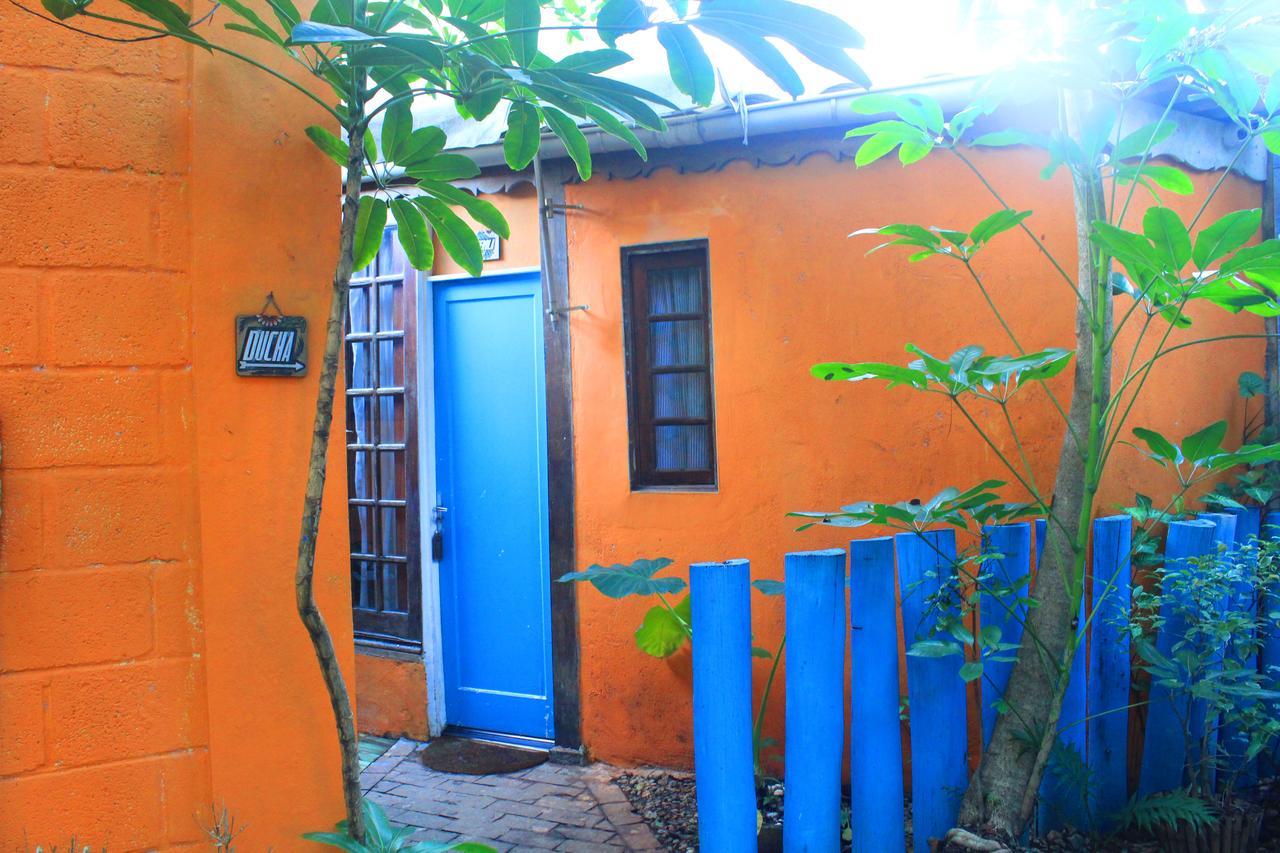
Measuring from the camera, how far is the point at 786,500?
4578 millimetres

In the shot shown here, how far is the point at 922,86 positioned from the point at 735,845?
293cm

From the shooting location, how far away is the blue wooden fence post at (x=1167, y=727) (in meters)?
3.49

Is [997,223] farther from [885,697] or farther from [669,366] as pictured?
[669,366]

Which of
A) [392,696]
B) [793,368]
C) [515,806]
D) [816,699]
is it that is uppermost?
[793,368]

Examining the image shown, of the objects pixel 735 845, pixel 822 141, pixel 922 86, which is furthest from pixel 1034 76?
pixel 735 845

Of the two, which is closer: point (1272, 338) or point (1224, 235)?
point (1224, 235)

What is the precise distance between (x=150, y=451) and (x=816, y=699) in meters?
2.02

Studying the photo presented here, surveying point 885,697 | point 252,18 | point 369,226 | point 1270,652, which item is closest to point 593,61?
point 252,18

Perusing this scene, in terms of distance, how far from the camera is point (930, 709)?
10.8 ft

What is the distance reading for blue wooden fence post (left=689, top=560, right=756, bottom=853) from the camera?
9.87ft

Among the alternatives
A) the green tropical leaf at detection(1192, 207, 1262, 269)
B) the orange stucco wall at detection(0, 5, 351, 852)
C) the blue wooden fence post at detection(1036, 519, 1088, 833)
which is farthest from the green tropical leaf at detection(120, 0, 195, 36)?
the blue wooden fence post at detection(1036, 519, 1088, 833)

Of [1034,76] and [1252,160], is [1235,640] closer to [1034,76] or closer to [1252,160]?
[1034,76]

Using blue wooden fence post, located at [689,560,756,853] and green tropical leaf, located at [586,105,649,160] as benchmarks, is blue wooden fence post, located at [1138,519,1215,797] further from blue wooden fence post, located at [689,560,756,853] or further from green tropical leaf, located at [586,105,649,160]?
green tropical leaf, located at [586,105,649,160]

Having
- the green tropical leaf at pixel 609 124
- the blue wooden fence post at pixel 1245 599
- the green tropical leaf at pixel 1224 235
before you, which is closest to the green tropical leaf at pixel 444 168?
the green tropical leaf at pixel 609 124
